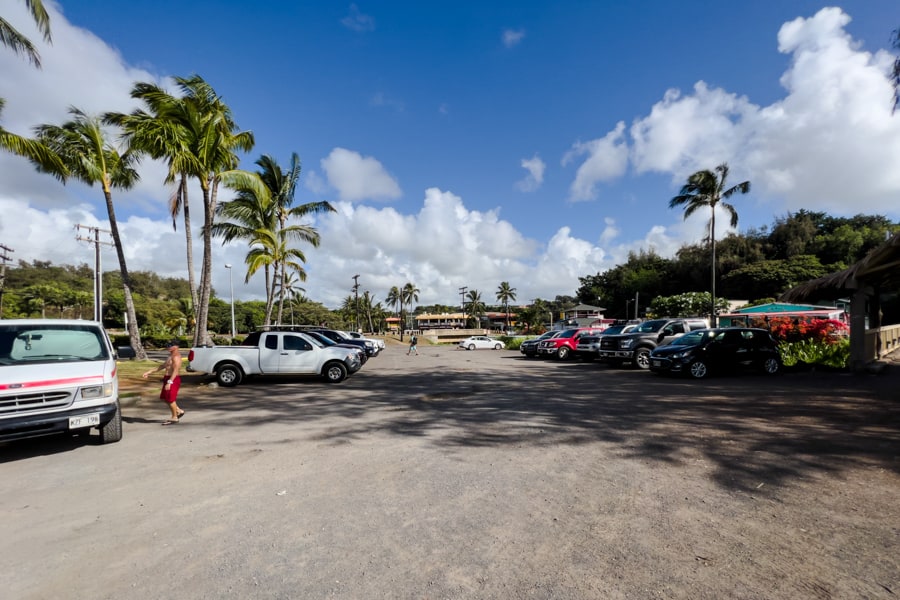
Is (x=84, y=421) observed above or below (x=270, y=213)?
below

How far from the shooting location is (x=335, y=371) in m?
12.9

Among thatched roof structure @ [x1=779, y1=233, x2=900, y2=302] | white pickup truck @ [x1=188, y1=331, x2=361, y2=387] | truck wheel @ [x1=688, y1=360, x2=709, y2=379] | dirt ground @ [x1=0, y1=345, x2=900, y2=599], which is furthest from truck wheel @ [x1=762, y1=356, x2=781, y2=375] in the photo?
white pickup truck @ [x1=188, y1=331, x2=361, y2=387]

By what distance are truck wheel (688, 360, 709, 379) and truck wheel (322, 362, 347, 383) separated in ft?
33.9

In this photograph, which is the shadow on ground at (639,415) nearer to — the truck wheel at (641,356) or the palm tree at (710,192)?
the truck wheel at (641,356)

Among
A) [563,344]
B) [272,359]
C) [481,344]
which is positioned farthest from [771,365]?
[481,344]

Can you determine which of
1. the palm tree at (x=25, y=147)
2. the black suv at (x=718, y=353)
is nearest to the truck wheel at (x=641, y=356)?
the black suv at (x=718, y=353)

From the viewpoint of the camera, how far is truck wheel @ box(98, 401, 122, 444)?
6.16 m

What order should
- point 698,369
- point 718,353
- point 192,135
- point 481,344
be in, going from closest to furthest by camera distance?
point 698,369 < point 718,353 < point 192,135 < point 481,344

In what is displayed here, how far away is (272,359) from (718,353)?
13.3 meters

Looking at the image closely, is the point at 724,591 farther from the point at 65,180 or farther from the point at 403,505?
the point at 65,180

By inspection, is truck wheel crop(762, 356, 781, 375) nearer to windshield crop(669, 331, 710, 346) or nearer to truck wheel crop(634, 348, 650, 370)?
windshield crop(669, 331, 710, 346)

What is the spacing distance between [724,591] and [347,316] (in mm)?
95112

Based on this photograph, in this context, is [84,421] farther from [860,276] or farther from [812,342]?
[812,342]

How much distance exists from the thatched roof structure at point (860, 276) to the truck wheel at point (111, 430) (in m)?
14.5
